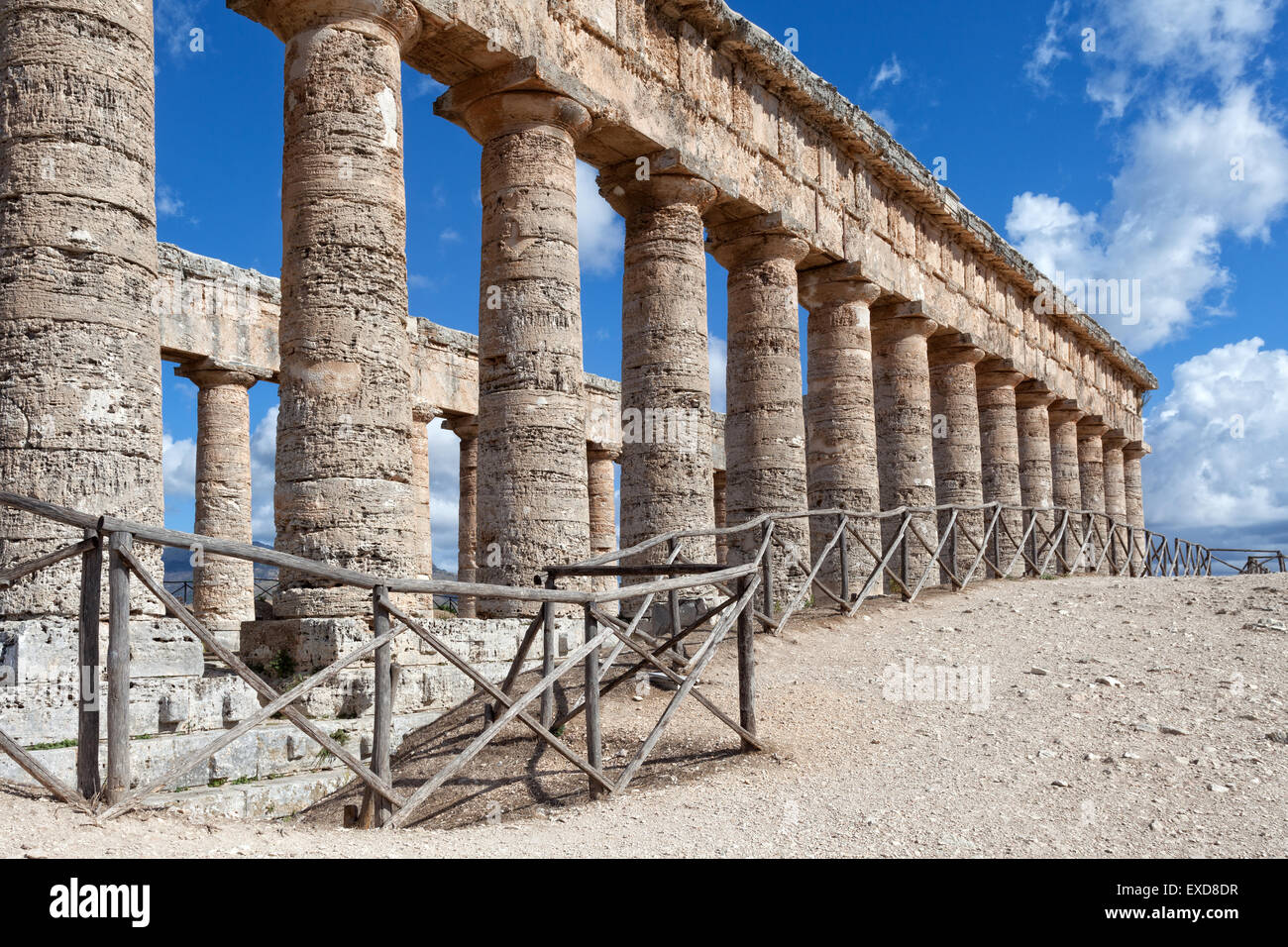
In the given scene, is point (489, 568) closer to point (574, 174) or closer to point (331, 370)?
point (331, 370)

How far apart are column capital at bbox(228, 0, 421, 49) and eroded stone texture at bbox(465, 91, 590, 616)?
2070 mm

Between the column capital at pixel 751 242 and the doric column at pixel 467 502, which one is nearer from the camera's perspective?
the column capital at pixel 751 242

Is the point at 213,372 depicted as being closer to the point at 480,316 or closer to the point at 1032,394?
the point at 480,316

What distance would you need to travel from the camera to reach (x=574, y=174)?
45.0 ft

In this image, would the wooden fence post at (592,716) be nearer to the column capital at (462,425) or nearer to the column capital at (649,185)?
the column capital at (649,185)

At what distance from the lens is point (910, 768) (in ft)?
25.7

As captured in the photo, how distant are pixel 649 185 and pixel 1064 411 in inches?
756

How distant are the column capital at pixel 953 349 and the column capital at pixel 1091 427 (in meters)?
10.1

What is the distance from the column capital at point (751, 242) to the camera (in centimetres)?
1747

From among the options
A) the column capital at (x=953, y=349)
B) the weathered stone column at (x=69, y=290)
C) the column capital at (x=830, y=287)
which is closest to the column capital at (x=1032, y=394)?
the column capital at (x=953, y=349)

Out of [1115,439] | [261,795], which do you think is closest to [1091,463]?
[1115,439]

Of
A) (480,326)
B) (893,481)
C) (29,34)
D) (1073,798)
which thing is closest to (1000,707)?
(1073,798)

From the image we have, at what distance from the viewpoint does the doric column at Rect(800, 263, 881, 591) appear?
63.3ft
